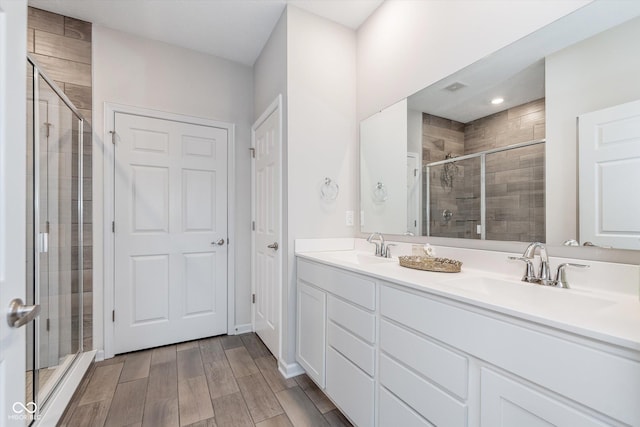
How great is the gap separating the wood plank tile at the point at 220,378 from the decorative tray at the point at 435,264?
4.78 ft

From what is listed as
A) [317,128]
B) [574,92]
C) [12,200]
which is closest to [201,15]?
[317,128]

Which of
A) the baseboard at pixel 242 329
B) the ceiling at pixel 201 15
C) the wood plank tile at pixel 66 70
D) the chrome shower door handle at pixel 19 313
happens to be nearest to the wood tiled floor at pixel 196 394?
the baseboard at pixel 242 329

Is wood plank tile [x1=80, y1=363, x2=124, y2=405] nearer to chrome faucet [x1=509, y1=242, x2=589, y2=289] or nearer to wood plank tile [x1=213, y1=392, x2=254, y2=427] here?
wood plank tile [x1=213, y1=392, x2=254, y2=427]

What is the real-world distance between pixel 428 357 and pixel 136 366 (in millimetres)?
2273

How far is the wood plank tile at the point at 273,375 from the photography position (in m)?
1.90

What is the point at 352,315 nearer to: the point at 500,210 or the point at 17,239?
the point at 500,210

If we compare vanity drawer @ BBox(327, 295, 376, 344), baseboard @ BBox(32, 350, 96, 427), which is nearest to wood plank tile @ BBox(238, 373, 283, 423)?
vanity drawer @ BBox(327, 295, 376, 344)

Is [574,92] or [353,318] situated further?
[353,318]

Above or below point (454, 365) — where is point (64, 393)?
below

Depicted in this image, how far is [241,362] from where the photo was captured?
221 cm

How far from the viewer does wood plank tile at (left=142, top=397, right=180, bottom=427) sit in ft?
5.08

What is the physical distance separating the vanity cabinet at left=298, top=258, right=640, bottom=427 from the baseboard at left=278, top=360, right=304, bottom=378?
0.40m

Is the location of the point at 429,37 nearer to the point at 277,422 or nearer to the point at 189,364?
the point at 277,422

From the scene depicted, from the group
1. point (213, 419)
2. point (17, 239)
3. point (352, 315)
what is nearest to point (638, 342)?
point (352, 315)
